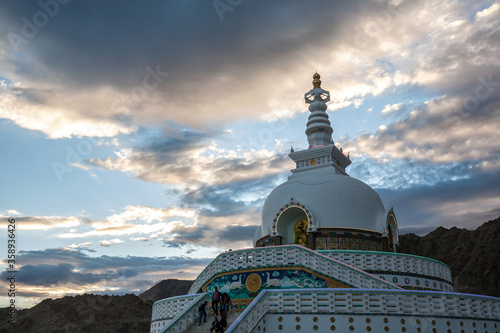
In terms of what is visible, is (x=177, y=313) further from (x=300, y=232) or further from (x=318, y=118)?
(x=318, y=118)

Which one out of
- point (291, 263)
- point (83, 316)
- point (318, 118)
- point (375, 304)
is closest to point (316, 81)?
point (318, 118)

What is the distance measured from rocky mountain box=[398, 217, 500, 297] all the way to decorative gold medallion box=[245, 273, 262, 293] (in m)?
71.5

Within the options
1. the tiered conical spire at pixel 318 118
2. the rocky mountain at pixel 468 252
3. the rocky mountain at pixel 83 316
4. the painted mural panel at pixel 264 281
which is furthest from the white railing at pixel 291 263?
the rocky mountain at pixel 468 252

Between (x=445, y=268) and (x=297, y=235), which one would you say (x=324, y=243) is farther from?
(x=445, y=268)

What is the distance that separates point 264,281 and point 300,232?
11.8 m

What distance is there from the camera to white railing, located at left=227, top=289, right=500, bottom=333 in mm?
19016

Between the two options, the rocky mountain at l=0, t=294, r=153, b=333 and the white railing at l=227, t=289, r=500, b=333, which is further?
the rocky mountain at l=0, t=294, r=153, b=333

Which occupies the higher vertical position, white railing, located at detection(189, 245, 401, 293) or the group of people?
white railing, located at detection(189, 245, 401, 293)

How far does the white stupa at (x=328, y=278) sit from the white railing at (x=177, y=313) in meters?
0.05

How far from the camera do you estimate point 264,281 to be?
23641mm

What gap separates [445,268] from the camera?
30641mm

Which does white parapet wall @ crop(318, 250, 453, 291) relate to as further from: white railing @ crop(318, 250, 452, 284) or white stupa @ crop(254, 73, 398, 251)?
white stupa @ crop(254, 73, 398, 251)

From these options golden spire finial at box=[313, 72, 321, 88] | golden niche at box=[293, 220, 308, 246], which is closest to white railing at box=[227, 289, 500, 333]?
golden niche at box=[293, 220, 308, 246]

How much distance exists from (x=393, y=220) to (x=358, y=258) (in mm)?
10886
